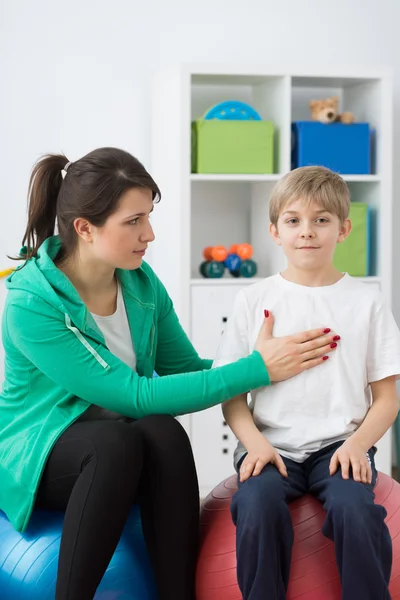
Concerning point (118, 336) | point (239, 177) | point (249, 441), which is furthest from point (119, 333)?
point (239, 177)

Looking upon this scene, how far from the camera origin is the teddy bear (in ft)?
10.3

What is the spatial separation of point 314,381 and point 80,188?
66 centimetres

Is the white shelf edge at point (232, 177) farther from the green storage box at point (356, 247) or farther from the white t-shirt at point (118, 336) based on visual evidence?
the white t-shirt at point (118, 336)

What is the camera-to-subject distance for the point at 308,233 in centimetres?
177

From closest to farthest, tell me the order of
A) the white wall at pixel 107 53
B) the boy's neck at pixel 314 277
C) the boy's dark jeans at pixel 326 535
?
the boy's dark jeans at pixel 326 535 < the boy's neck at pixel 314 277 < the white wall at pixel 107 53

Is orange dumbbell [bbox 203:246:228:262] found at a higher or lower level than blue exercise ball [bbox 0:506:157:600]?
higher

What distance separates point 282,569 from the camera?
1.57 metres

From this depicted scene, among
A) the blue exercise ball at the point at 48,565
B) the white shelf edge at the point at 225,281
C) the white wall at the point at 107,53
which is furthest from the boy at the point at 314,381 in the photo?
the white wall at the point at 107,53

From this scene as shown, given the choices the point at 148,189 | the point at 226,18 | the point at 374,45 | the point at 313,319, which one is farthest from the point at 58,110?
the point at 313,319

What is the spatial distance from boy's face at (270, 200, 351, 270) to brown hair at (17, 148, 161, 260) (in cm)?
33

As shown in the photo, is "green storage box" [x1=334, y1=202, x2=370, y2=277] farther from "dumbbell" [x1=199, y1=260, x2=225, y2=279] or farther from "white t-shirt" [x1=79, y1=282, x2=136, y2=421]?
→ "white t-shirt" [x1=79, y1=282, x2=136, y2=421]

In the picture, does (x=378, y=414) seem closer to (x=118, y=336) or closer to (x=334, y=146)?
(x=118, y=336)

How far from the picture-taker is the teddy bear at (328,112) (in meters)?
3.15

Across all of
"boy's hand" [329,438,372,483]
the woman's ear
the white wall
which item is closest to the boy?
"boy's hand" [329,438,372,483]
